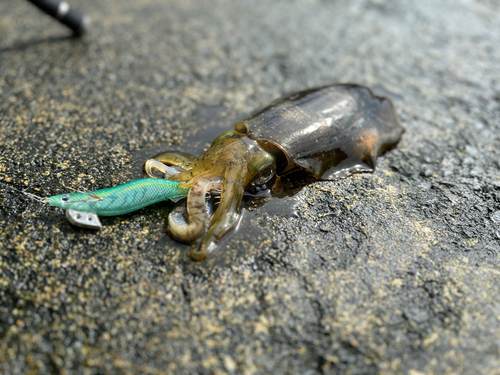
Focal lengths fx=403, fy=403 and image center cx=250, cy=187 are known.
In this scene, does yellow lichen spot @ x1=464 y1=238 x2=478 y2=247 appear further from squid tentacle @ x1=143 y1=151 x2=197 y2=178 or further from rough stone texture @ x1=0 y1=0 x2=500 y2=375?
squid tentacle @ x1=143 y1=151 x2=197 y2=178

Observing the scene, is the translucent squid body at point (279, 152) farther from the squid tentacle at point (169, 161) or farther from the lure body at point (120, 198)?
the lure body at point (120, 198)

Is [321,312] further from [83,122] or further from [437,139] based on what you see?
[83,122]

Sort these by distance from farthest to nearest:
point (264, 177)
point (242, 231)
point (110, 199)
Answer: point (264, 177) → point (242, 231) → point (110, 199)

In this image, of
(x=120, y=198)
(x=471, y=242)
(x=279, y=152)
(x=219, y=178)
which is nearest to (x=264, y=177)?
(x=279, y=152)

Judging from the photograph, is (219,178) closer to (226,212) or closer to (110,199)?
(226,212)

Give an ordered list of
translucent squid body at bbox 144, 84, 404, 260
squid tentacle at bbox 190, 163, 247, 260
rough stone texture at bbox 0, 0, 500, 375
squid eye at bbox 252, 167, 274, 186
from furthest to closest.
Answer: squid eye at bbox 252, 167, 274, 186, translucent squid body at bbox 144, 84, 404, 260, squid tentacle at bbox 190, 163, 247, 260, rough stone texture at bbox 0, 0, 500, 375

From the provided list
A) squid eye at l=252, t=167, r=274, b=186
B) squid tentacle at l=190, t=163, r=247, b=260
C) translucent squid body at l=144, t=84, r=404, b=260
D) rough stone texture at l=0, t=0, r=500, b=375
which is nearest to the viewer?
rough stone texture at l=0, t=0, r=500, b=375

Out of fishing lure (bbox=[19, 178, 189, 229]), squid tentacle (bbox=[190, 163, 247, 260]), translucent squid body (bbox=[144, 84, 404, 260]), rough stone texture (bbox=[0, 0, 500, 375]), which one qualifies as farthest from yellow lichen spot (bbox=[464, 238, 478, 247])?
fishing lure (bbox=[19, 178, 189, 229])
